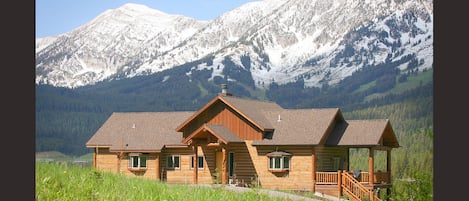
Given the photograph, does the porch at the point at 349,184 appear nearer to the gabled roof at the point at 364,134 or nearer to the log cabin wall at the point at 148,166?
the gabled roof at the point at 364,134

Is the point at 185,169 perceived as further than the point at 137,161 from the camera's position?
No

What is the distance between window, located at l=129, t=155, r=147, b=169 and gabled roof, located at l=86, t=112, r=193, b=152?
276mm

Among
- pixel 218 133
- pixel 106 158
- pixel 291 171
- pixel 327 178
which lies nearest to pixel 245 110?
pixel 218 133

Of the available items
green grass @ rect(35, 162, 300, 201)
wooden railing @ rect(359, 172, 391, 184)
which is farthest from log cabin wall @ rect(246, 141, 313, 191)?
green grass @ rect(35, 162, 300, 201)

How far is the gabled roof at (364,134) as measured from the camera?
2325 centimetres

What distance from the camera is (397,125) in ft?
101

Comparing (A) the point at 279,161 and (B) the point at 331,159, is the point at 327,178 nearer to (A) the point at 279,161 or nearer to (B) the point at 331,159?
(A) the point at 279,161

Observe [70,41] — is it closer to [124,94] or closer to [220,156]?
[220,156]

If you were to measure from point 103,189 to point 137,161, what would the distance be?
1329 centimetres

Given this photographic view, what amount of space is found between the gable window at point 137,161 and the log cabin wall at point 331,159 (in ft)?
17.5

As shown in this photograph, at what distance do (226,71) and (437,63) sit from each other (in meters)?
100

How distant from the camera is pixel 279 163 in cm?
2345

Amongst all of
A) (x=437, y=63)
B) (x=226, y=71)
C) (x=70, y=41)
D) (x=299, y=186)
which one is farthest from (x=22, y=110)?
(x=226, y=71)

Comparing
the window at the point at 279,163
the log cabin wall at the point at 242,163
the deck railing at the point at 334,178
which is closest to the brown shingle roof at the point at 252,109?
the log cabin wall at the point at 242,163
